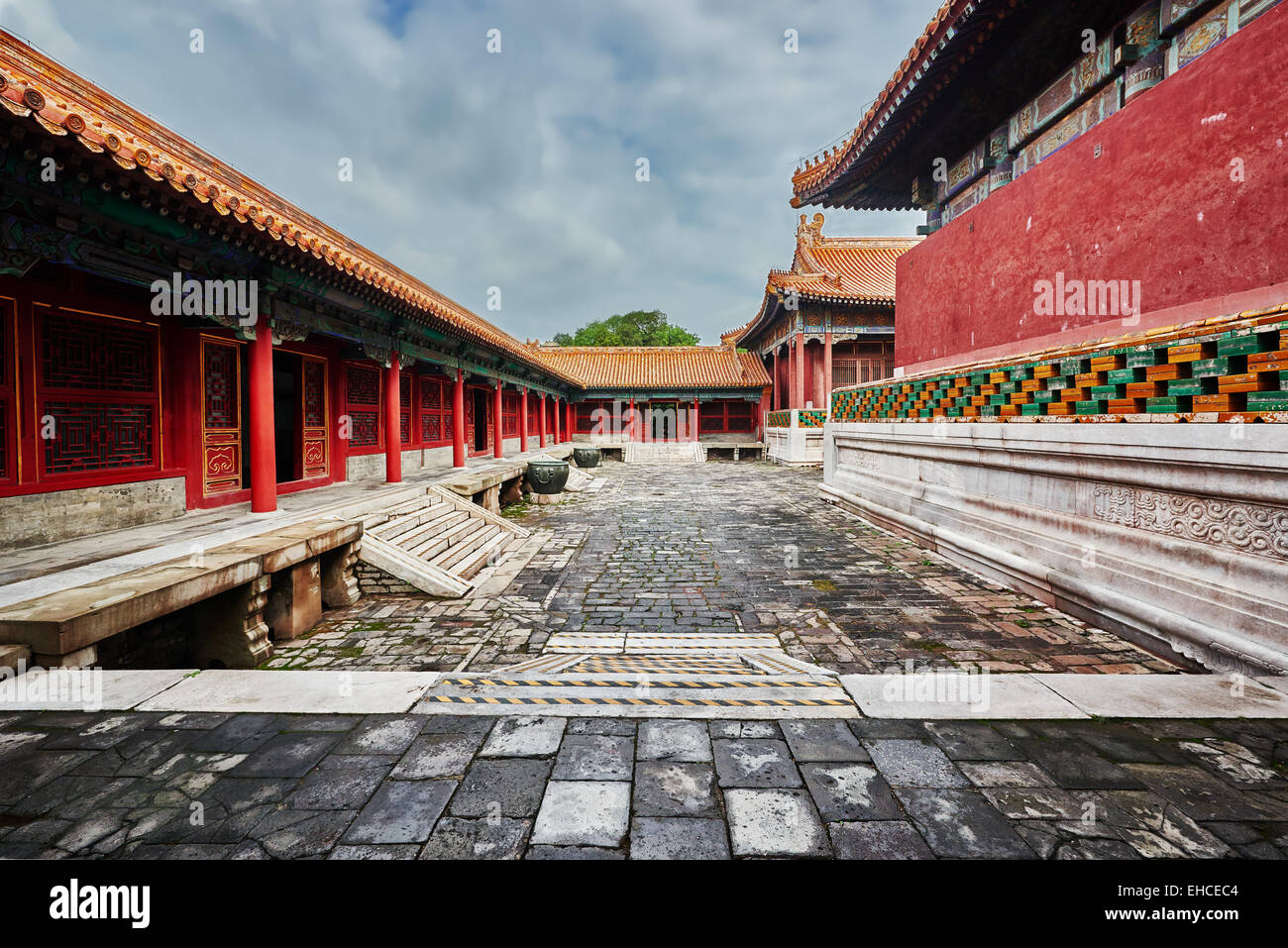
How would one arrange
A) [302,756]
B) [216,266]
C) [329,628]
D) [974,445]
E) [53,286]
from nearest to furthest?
[302,756] → [329,628] → [53,286] → [216,266] → [974,445]

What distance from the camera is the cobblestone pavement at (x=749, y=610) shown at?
3.64m

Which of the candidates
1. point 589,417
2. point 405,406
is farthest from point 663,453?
point 405,406

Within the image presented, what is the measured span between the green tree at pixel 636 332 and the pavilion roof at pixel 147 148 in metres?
47.3

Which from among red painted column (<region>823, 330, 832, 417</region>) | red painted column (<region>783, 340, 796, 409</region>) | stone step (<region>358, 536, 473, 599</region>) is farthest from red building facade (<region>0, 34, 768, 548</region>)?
red painted column (<region>823, 330, 832, 417</region>)

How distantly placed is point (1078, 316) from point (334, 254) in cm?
759

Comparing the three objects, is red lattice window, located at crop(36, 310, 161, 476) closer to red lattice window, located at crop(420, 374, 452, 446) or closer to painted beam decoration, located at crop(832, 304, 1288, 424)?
red lattice window, located at crop(420, 374, 452, 446)

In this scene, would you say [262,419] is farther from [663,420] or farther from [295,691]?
[663,420]

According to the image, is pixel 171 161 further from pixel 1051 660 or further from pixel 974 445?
pixel 974 445

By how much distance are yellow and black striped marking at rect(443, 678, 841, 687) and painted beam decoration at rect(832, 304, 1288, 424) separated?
2839mm

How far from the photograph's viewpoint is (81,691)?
2830 mm

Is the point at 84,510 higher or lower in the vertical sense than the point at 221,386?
lower

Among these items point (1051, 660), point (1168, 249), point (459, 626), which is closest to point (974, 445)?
point (1168, 249)

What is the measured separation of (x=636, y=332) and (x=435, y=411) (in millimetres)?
45243
